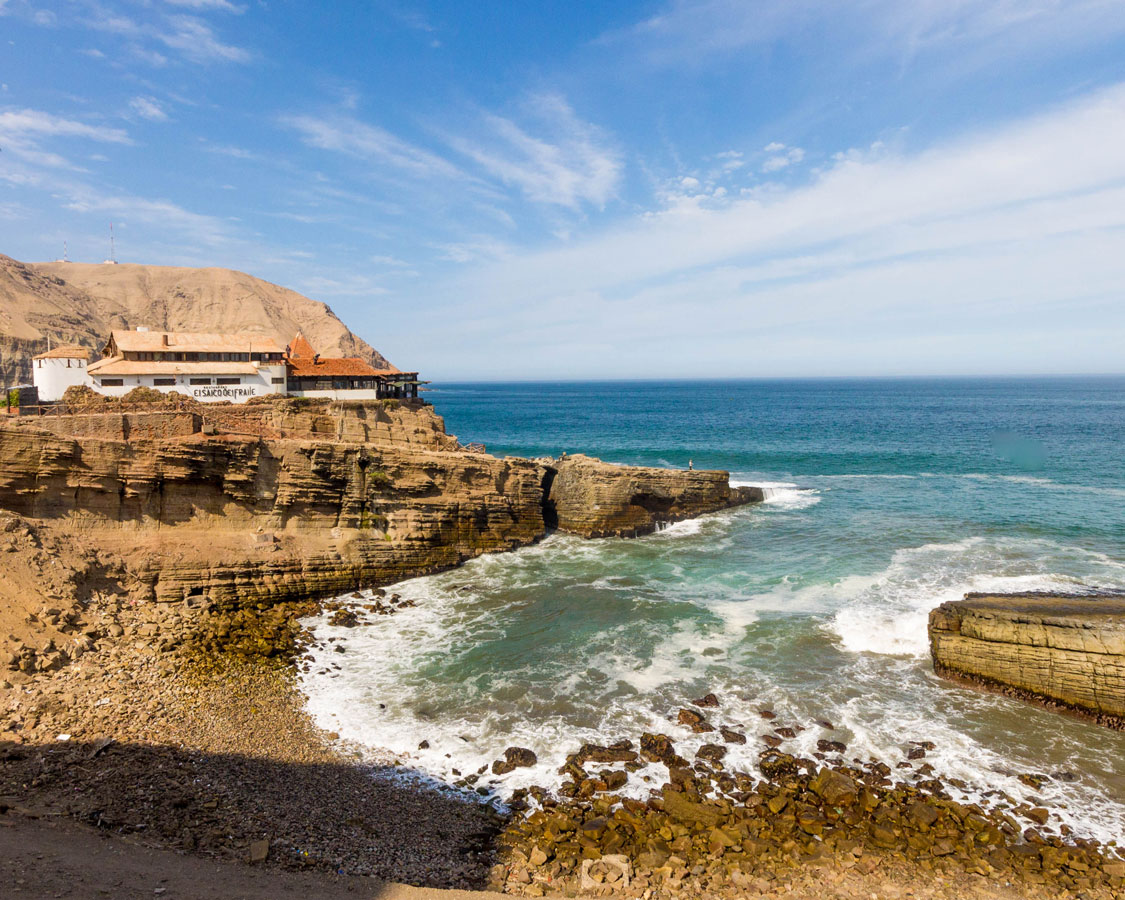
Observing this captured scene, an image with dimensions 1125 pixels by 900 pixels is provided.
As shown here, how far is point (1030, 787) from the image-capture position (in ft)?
50.0

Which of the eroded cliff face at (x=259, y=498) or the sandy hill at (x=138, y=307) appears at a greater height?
the sandy hill at (x=138, y=307)

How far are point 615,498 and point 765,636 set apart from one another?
53.3ft

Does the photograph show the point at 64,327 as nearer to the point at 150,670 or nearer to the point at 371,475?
the point at 371,475

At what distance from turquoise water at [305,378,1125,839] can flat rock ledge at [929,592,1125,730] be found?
0.73 m

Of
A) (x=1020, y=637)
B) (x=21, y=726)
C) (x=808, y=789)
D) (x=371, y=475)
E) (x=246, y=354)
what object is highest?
(x=246, y=354)

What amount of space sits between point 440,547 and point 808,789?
2126 centimetres

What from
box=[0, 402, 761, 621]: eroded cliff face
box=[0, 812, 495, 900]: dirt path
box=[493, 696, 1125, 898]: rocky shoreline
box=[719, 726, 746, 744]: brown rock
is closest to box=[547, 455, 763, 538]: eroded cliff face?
box=[0, 402, 761, 621]: eroded cliff face

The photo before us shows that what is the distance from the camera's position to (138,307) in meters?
142

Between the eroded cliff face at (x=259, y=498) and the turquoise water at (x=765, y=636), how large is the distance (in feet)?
9.27

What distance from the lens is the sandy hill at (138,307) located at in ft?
317

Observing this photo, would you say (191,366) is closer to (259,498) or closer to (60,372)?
(60,372)

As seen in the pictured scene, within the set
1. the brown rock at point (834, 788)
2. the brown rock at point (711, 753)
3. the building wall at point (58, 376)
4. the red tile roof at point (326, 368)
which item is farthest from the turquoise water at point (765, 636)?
the building wall at point (58, 376)

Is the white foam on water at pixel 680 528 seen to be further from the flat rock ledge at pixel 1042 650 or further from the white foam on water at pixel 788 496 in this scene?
the flat rock ledge at pixel 1042 650

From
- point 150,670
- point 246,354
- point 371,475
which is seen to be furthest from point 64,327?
point 150,670
